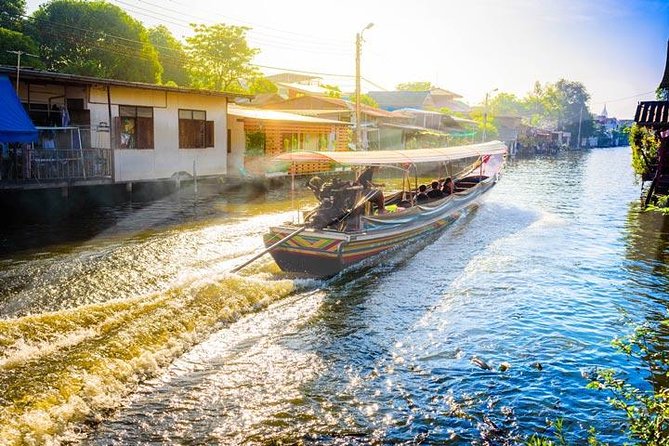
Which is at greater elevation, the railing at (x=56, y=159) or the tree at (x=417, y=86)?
the tree at (x=417, y=86)

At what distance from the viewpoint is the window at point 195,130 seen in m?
24.1

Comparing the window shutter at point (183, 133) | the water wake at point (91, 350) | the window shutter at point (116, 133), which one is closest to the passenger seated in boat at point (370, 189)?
the water wake at point (91, 350)

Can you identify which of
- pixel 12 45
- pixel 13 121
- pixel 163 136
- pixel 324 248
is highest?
pixel 12 45

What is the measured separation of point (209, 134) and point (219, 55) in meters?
25.4

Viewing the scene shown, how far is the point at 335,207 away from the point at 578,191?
2387cm

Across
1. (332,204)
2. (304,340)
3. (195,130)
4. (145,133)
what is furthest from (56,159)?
(304,340)

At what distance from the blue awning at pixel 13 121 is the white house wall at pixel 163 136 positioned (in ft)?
12.9

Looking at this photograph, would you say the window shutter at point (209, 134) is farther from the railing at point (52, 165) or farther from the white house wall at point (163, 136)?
the railing at point (52, 165)

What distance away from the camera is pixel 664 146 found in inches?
858

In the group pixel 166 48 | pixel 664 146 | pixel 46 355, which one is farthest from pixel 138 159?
pixel 166 48

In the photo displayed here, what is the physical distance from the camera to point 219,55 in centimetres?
4803

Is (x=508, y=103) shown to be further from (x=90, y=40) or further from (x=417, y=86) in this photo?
(x=90, y=40)

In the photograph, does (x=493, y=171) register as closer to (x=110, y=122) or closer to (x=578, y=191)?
(x=578, y=191)

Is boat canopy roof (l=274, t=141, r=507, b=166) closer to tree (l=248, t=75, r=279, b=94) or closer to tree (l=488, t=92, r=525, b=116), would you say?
tree (l=248, t=75, r=279, b=94)
